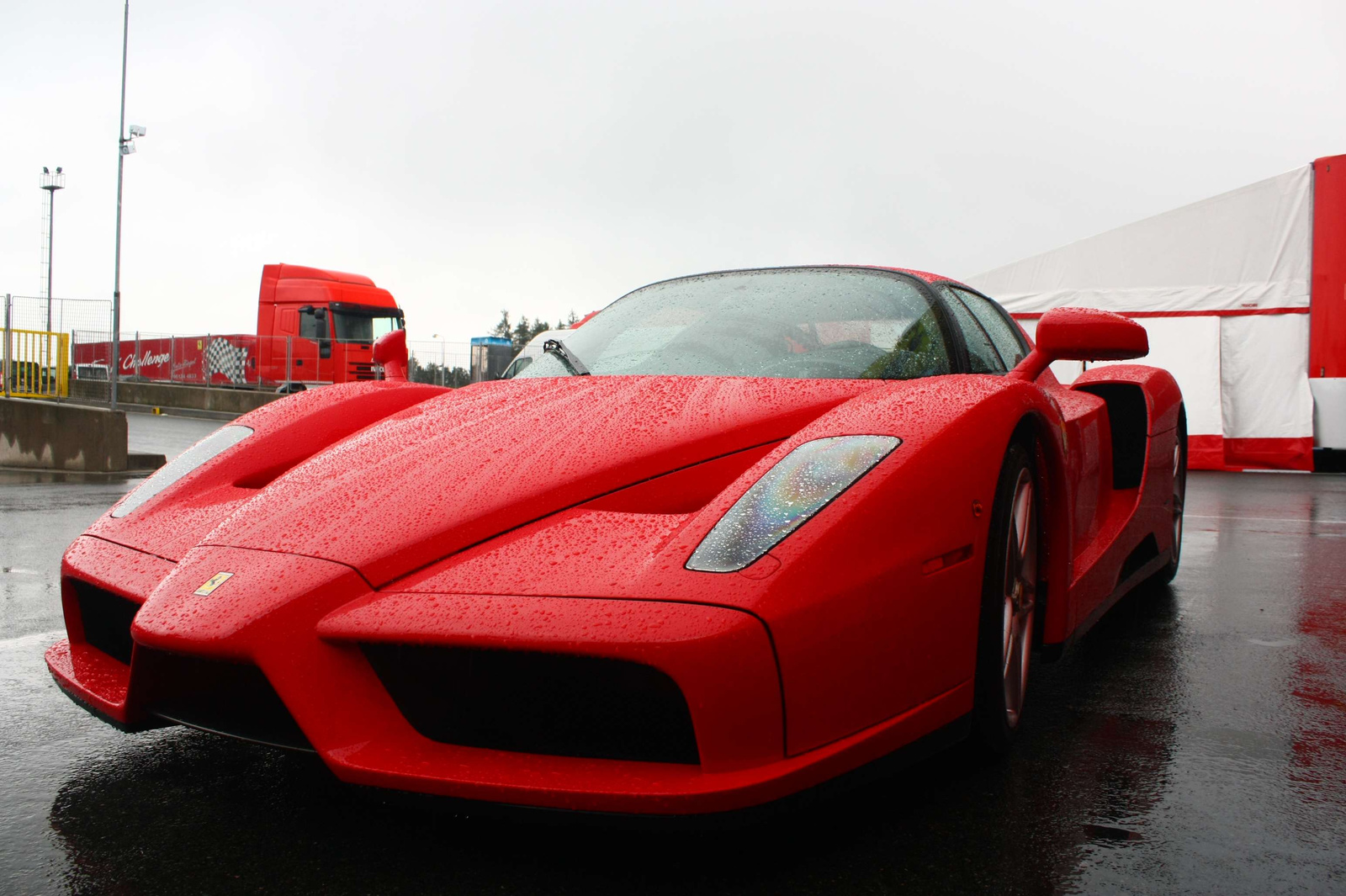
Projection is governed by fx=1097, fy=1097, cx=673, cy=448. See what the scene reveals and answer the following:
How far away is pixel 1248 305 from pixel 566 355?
1168 centimetres

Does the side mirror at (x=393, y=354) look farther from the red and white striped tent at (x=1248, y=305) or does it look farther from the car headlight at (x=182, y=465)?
the red and white striped tent at (x=1248, y=305)

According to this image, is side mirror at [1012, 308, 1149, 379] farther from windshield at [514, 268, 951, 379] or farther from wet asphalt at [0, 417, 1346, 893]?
wet asphalt at [0, 417, 1346, 893]

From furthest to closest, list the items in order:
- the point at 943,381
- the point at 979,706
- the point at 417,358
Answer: the point at 417,358, the point at 943,381, the point at 979,706

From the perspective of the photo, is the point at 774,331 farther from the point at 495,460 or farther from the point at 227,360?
the point at 227,360

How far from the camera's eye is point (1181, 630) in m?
3.53

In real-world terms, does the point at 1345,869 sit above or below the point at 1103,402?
below

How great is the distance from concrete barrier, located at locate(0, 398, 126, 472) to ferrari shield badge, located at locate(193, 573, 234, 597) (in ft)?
29.4

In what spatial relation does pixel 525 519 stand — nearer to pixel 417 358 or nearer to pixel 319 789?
pixel 319 789

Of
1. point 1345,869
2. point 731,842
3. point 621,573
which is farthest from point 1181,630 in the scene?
point 621,573

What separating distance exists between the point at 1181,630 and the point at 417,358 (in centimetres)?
2424

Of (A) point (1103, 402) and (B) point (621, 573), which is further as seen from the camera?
(A) point (1103, 402)

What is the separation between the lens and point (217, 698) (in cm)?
170

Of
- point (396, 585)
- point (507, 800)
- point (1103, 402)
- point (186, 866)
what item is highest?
point (1103, 402)

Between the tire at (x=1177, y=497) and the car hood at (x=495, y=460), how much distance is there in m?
2.22
